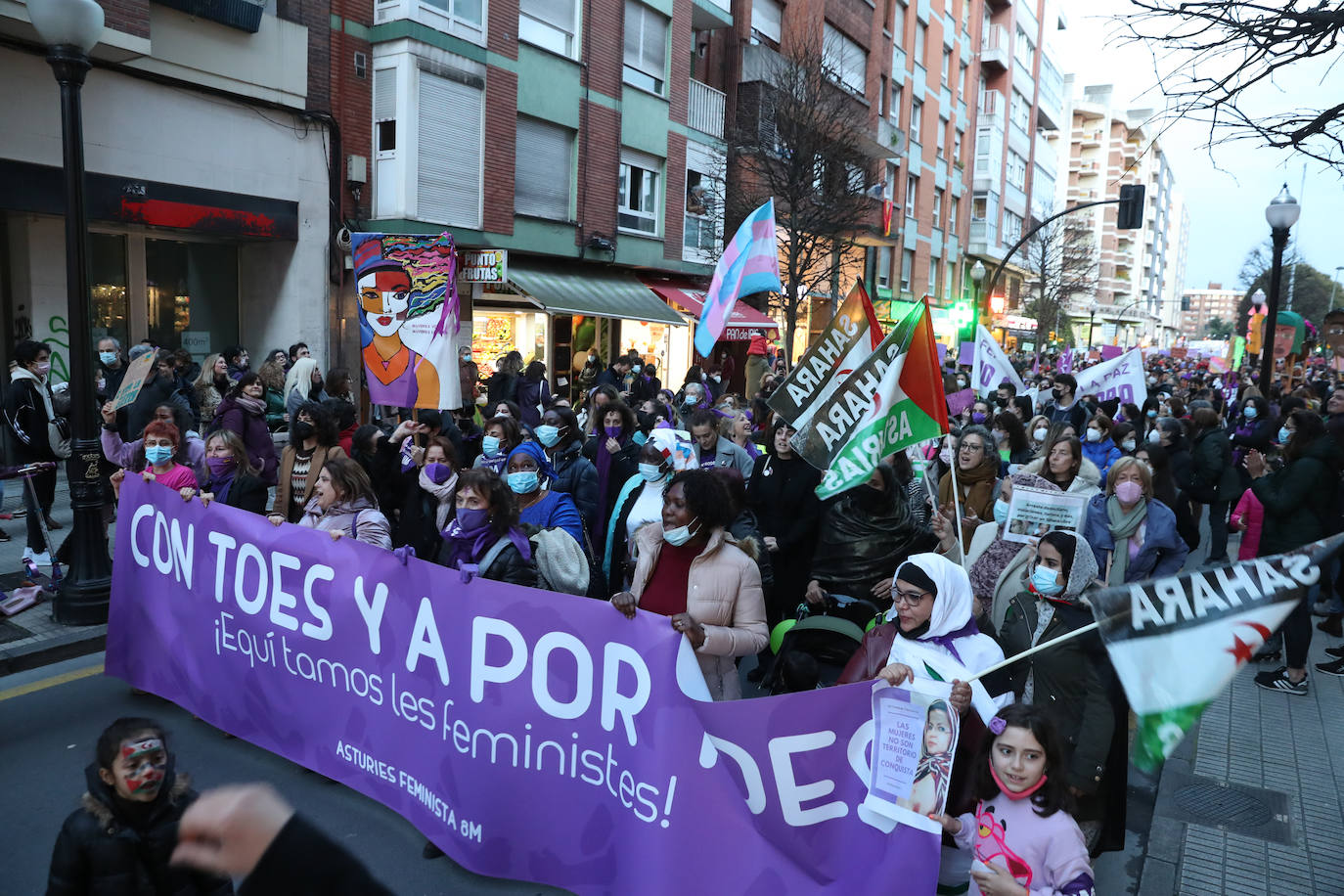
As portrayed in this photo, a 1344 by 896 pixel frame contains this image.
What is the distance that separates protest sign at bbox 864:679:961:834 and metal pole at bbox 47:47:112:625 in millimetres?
5835

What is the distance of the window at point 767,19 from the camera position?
25.2 m

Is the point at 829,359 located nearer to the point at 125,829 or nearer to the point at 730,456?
the point at 730,456

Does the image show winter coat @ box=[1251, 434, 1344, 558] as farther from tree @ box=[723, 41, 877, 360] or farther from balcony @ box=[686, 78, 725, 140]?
balcony @ box=[686, 78, 725, 140]

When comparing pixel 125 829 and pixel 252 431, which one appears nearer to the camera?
pixel 125 829

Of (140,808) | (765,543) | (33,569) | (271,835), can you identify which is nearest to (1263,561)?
(271,835)

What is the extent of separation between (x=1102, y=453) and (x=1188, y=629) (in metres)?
7.41

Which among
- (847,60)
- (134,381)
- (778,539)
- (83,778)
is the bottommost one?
(83,778)

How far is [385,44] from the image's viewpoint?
15.8 m

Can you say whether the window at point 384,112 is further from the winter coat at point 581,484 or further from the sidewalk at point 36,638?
the winter coat at point 581,484

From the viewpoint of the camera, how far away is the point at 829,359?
5.71 metres

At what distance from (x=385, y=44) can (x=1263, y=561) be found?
16387 millimetres

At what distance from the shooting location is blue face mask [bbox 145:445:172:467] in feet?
18.7

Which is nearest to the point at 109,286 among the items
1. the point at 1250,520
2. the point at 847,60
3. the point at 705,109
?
the point at 1250,520

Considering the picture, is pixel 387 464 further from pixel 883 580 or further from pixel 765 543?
pixel 883 580
